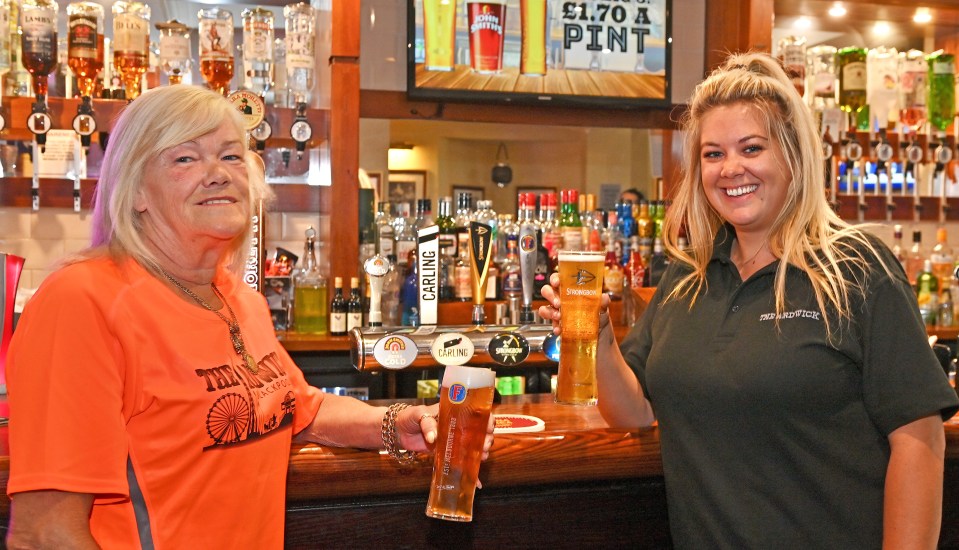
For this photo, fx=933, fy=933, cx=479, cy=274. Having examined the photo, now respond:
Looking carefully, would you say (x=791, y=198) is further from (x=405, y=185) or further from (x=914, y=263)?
(x=405, y=185)

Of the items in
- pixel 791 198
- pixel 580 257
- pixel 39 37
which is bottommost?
pixel 580 257

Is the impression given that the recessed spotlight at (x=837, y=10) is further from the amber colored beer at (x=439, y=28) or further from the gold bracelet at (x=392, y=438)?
the gold bracelet at (x=392, y=438)

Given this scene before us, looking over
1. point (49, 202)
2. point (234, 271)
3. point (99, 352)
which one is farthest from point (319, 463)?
point (49, 202)

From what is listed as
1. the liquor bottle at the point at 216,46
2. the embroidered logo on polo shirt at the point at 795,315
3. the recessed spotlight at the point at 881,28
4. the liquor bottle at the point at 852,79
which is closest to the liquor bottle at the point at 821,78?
the liquor bottle at the point at 852,79

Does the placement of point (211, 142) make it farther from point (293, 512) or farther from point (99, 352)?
point (293, 512)

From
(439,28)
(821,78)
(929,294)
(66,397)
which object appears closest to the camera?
(66,397)

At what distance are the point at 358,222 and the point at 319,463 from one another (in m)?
2.36

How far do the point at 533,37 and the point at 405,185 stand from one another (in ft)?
6.39

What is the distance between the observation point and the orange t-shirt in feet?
4.12

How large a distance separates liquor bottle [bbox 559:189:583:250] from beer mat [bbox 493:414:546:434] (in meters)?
1.90

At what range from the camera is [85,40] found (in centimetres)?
352

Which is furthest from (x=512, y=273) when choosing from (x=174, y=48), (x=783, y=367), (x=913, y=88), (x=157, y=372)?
(x=913, y=88)

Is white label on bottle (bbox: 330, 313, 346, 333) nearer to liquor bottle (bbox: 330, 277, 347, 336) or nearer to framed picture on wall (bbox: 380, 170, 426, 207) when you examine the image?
liquor bottle (bbox: 330, 277, 347, 336)

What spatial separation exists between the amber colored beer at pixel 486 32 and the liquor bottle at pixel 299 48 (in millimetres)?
710
